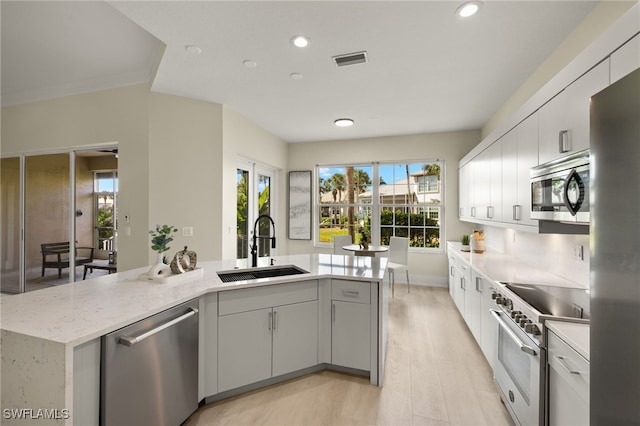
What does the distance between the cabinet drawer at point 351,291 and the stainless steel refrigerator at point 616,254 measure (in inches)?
58.8

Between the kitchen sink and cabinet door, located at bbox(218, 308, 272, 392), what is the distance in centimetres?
32

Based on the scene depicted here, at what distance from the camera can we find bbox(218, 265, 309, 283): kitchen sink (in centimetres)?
228

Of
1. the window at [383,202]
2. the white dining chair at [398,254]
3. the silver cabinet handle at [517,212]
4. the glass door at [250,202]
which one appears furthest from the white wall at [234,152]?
the silver cabinet handle at [517,212]

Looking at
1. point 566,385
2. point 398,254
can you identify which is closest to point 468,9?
point 566,385

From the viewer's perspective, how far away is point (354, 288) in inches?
89.0

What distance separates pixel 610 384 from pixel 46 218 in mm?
5873

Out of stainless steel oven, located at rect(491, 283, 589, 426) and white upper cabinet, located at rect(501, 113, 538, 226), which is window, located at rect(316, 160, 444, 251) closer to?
white upper cabinet, located at rect(501, 113, 538, 226)

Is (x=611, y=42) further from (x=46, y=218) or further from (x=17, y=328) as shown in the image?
(x=46, y=218)

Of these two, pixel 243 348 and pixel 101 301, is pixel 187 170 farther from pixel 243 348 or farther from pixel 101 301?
pixel 243 348

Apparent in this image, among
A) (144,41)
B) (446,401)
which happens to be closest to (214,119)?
(144,41)

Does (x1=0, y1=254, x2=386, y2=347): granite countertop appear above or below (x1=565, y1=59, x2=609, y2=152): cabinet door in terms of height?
below

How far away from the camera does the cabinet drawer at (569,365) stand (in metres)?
1.12

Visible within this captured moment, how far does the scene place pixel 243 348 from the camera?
6.72ft

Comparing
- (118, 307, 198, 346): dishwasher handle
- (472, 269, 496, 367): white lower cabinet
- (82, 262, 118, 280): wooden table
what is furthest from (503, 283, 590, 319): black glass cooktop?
(82, 262, 118, 280): wooden table
